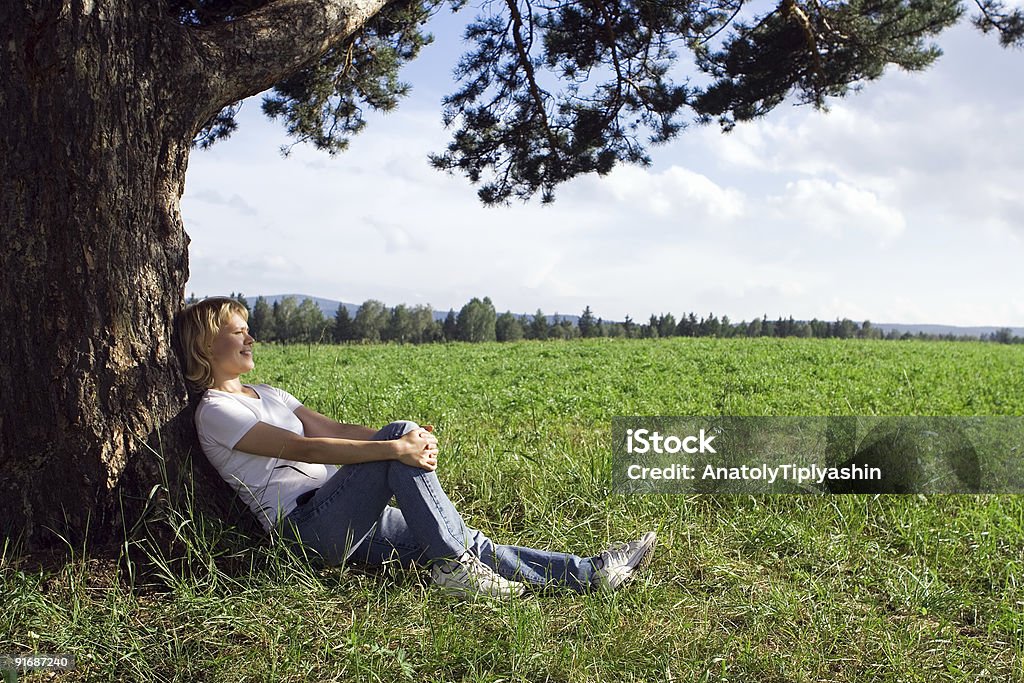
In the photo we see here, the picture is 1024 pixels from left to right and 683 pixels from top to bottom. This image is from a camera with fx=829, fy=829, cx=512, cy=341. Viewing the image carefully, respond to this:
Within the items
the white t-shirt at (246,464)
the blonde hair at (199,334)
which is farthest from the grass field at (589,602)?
the blonde hair at (199,334)

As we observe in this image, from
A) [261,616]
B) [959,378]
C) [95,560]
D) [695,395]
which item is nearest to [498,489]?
[261,616]

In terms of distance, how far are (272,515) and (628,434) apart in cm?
325

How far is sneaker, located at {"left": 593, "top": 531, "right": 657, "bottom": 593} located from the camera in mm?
3859

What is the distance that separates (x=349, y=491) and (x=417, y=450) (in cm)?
39

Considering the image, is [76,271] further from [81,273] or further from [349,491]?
[349,491]

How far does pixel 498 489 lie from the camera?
504 cm

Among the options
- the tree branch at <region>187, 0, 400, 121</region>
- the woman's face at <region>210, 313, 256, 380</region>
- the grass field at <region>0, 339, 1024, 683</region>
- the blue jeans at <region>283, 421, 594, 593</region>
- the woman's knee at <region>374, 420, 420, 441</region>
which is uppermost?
the tree branch at <region>187, 0, 400, 121</region>

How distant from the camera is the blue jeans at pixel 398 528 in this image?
3709 mm

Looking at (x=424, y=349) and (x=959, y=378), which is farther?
(x=424, y=349)

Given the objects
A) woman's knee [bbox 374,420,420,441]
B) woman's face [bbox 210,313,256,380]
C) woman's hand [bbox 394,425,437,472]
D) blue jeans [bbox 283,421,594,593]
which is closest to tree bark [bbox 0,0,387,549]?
woman's face [bbox 210,313,256,380]

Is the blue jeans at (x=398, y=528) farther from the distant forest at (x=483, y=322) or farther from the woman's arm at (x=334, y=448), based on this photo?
the distant forest at (x=483, y=322)

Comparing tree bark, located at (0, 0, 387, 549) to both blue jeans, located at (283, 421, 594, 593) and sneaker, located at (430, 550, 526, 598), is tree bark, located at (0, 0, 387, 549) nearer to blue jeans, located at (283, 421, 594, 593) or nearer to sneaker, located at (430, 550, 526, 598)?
blue jeans, located at (283, 421, 594, 593)

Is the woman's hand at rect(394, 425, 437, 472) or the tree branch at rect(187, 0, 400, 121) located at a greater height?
the tree branch at rect(187, 0, 400, 121)

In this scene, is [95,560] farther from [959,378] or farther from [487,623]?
[959,378]
